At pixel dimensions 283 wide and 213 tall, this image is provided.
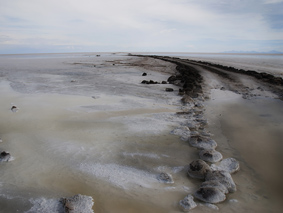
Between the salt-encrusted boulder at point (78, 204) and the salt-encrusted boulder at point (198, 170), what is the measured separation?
1542mm

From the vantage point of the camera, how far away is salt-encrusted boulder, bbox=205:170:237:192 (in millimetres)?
3072

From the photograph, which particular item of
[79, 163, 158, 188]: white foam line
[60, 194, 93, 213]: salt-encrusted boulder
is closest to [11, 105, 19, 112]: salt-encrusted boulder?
[79, 163, 158, 188]: white foam line

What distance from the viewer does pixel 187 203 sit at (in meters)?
2.73

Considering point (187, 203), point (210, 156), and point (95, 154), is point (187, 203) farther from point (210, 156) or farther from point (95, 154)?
point (95, 154)

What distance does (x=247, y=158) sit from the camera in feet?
13.1

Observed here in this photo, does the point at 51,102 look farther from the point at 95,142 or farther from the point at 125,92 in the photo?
the point at 95,142

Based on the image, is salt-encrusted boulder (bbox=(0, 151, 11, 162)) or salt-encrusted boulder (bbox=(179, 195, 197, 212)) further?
salt-encrusted boulder (bbox=(0, 151, 11, 162))

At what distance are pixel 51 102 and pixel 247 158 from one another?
6.16 meters

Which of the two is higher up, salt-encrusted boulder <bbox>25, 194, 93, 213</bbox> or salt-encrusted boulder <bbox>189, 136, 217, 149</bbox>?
salt-encrusted boulder <bbox>189, 136, 217, 149</bbox>

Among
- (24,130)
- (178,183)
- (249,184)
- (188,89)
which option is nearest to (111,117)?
(24,130)

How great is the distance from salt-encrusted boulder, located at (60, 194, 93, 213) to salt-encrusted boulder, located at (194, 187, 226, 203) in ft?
4.48

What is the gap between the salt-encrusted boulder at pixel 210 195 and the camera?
110 inches

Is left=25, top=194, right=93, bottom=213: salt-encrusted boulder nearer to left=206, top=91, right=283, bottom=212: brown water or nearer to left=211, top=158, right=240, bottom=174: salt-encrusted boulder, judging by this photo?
left=206, top=91, right=283, bottom=212: brown water

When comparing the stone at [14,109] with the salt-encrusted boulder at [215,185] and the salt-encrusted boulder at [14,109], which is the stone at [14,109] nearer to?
the salt-encrusted boulder at [14,109]
